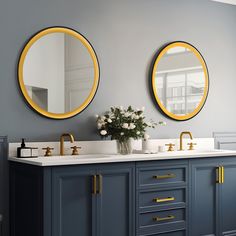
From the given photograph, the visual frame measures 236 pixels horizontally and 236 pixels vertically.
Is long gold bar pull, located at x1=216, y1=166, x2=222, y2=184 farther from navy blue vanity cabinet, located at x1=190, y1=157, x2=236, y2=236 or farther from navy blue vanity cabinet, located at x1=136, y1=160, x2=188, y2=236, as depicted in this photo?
navy blue vanity cabinet, located at x1=136, y1=160, x2=188, y2=236

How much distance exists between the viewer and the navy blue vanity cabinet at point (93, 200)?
329 cm

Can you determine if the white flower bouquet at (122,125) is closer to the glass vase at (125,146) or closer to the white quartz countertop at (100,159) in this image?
the glass vase at (125,146)

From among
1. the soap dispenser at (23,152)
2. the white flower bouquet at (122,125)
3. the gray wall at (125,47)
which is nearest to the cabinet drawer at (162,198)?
the white flower bouquet at (122,125)

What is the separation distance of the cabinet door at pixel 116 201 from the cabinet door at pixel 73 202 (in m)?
0.09

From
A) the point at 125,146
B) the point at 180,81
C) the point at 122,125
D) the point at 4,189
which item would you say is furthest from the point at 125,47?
the point at 4,189

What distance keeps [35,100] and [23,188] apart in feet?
2.48

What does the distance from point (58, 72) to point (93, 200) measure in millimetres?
1176

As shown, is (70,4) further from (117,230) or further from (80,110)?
(117,230)

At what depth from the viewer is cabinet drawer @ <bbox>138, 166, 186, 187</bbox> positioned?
3.70 metres

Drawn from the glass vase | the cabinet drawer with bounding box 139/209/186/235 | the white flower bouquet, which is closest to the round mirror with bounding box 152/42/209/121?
the white flower bouquet

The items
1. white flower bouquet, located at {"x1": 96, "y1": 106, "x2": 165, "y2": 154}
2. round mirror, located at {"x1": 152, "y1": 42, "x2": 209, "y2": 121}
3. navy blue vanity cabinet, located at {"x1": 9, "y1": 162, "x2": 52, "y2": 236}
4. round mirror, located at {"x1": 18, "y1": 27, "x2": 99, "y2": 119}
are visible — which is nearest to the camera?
navy blue vanity cabinet, located at {"x1": 9, "y1": 162, "x2": 52, "y2": 236}

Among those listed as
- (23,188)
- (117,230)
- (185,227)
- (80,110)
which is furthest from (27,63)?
(185,227)

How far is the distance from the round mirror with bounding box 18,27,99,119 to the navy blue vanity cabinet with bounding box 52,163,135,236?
732 mm

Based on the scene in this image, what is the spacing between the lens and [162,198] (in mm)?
3797
